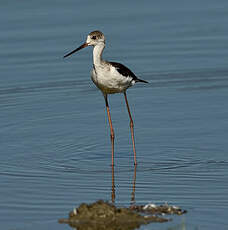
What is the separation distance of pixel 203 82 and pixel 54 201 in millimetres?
6372

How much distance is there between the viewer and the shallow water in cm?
846

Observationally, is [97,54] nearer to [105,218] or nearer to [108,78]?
[108,78]

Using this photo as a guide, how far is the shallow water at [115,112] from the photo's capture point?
8.46m

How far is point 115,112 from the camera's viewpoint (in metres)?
12.5

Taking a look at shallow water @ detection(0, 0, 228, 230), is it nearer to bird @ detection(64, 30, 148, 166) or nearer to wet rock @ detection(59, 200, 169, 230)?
wet rock @ detection(59, 200, 169, 230)

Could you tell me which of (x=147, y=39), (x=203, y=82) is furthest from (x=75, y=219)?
(x=147, y=39)

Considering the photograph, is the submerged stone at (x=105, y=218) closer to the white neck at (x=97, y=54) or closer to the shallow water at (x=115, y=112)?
the shallow water at (x=115, y=112)

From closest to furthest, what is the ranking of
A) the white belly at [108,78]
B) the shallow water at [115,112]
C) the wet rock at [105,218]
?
the wet rock at [105,218] → the shallow water at [115,112] → the white belly at [108,78]

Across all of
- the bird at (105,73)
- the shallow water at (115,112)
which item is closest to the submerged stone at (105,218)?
the shallow water at (115,112)

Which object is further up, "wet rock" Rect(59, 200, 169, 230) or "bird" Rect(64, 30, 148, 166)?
"bird" Rect(64, 30, 148, 166)

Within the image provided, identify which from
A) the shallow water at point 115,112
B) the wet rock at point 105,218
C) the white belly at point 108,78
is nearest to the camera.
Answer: the wet rock at point 105,218

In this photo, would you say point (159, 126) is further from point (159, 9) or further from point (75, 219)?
point (159, 9)

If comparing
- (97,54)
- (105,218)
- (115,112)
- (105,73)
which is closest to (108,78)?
(105,73)

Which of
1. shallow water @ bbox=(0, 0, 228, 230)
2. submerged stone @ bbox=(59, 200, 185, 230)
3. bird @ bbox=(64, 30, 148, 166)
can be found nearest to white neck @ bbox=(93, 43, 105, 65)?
bird @ bbox=(64, 30, 148, 166)
